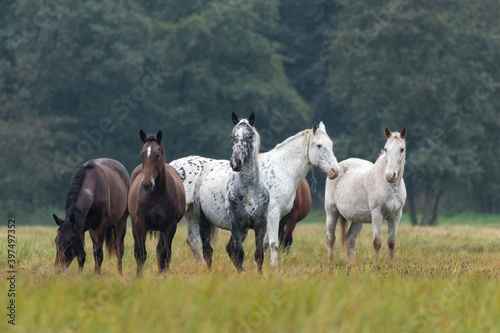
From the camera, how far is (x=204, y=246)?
1163 cm

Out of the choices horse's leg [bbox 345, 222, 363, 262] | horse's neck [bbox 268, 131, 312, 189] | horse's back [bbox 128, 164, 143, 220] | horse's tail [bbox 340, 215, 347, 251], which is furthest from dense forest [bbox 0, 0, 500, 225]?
horse's back [bbox 128, 164, 143, 220]

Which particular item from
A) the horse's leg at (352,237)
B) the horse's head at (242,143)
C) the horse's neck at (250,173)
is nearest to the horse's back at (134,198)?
the horse's neck at (250,173)

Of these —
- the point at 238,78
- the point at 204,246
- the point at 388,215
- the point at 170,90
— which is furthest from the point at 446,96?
the point at 204,246

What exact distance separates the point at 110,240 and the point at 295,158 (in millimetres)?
3127

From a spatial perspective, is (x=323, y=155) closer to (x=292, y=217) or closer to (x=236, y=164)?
(x=292, y=217)

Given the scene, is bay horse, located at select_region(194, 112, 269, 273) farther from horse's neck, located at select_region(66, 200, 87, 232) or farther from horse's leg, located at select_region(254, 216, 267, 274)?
horse's neck, located at select_region(66, 200, 87, 232)

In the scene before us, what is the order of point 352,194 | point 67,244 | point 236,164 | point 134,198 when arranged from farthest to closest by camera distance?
point 352,194 → point 134,198 → point 67,244 → point 236,164

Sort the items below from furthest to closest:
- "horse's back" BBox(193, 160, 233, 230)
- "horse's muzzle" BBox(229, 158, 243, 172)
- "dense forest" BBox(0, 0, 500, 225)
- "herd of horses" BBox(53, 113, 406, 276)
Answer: "dense forest" BBox(0, 0, 500, 225), "horse's back" BBox(193, 160, 233, 230), "herd of horses" BBox(53, 113, 406, 276), "horse's muzzle" BBox(229, 158, 243, 172)

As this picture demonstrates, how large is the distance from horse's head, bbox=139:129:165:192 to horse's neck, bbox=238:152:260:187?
100cm

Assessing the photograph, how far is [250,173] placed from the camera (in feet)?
32.8

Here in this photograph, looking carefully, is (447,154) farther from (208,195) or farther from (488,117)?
(208,195)

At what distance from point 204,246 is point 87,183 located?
2036mm

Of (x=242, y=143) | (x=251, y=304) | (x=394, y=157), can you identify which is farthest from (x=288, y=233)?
(x=251, y=304)

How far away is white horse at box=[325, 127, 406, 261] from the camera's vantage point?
1227 centimetres
